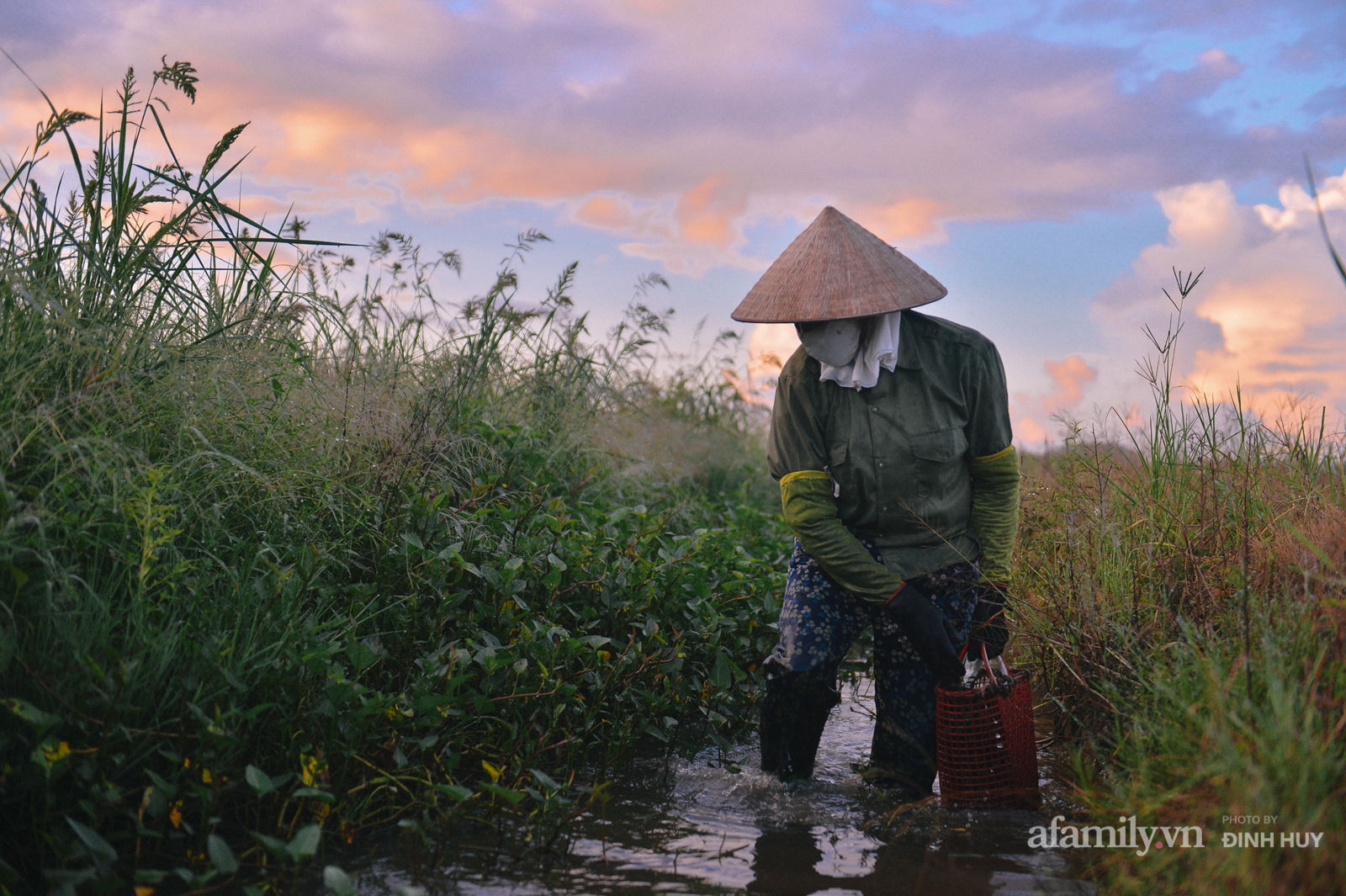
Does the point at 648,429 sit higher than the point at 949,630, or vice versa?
the point at 648,429

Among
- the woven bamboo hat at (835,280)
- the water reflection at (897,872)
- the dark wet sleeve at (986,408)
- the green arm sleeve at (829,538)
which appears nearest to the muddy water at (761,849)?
the water reflection at (897,872)

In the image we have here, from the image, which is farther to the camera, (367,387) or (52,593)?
(367,387)

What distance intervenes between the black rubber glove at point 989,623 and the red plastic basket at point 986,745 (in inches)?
9.0

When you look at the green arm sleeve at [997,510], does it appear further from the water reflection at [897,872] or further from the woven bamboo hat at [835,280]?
the water reflection at [897,872]

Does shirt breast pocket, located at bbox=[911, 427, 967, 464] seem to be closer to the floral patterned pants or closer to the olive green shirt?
the olive green shirt

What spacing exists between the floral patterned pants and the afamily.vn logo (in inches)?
19.4

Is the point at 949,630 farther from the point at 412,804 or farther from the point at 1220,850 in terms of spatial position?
the point at 412,804

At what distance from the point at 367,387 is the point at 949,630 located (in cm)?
278

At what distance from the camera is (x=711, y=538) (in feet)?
15.9

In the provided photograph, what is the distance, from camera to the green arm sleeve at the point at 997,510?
333 cm

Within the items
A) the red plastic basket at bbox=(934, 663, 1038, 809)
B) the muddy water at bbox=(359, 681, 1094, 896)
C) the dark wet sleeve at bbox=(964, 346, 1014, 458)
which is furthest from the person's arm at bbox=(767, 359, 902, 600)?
the muddy water at bbox=(359, 681, 1094, 896)

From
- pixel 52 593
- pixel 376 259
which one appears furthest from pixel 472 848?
pixel 376 259

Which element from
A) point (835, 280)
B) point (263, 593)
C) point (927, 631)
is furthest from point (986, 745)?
point (263, 593)

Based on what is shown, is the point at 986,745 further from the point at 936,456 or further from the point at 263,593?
the point at 263,593
